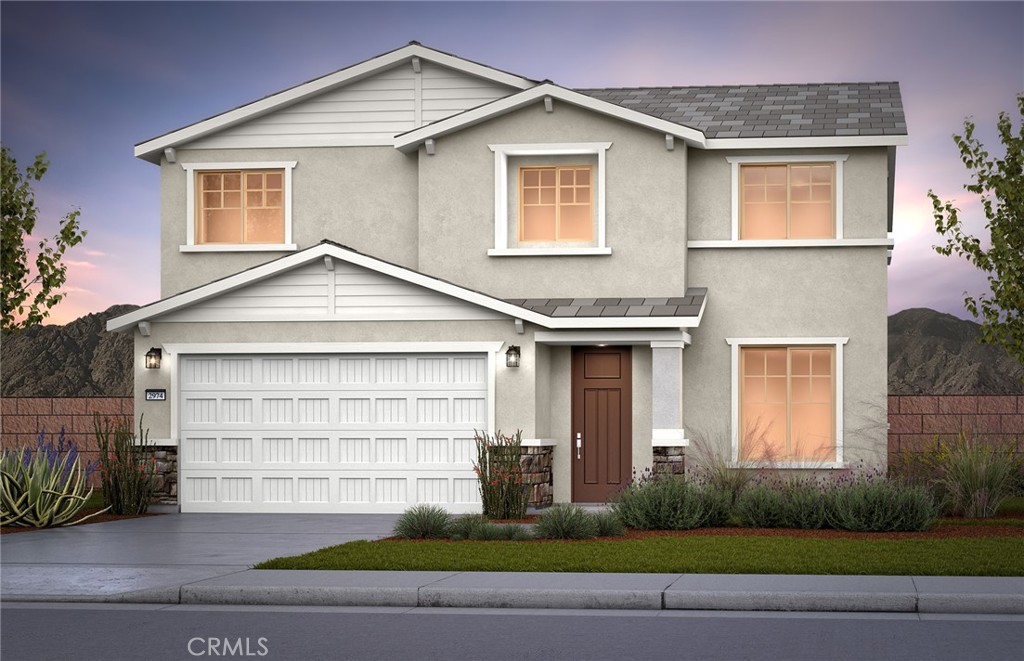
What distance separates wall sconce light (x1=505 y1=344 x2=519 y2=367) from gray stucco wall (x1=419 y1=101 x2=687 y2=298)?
188cm

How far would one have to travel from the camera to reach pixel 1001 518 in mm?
18453

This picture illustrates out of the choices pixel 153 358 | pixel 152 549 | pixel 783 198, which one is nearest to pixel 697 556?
pixel 152 549

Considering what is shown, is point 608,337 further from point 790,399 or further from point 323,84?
point 323,84

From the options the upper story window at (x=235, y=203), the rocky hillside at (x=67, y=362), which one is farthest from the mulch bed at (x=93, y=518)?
the rocky hillside at (x=67, y=362)

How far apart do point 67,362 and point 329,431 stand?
4472cm

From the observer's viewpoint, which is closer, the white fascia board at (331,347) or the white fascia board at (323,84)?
the white fascia board at (331,347)

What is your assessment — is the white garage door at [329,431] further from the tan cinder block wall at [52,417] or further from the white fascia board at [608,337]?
the tan cinder block wall at [52,417]

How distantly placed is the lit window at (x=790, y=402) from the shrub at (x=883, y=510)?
4551mm

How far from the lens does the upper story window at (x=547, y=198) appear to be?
2222cm

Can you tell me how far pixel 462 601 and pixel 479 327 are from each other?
930cm

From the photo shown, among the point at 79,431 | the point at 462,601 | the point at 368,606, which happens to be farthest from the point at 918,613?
the point at 79,431

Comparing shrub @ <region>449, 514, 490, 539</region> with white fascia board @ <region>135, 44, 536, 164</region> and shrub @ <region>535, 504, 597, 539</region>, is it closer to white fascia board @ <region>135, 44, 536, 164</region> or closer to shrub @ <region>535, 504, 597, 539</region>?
shrub @ <region>535, 504, 597, 539</region>

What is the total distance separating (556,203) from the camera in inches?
883

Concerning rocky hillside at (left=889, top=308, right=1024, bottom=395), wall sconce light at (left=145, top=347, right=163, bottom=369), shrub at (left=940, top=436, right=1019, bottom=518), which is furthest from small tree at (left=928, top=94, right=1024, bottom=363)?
rocky hillside at (left=889, top=308, right=1024, bottom=395)
